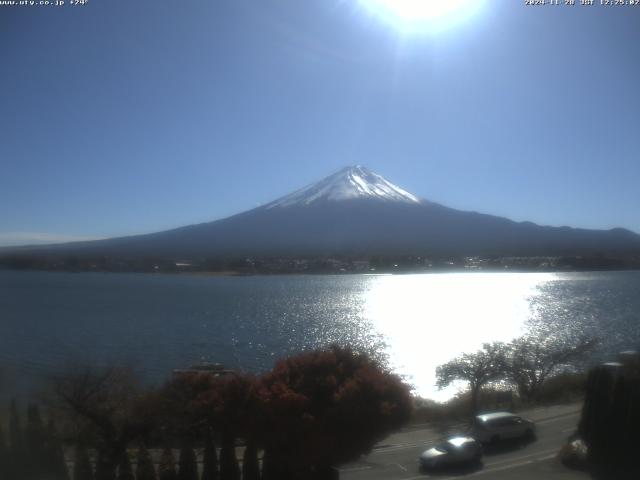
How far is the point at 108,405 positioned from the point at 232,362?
5.85 meters

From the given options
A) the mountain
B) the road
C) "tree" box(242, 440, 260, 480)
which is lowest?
the road

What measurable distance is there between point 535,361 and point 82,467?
7054mm

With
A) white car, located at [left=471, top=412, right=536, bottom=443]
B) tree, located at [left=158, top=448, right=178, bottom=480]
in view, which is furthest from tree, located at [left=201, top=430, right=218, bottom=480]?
white car, located at [left=471, top=412, right=536, bottom=443]

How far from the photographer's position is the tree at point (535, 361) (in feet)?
30.9

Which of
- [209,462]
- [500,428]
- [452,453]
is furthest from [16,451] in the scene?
[500,428]

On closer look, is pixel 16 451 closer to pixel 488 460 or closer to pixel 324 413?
pixel 324 413

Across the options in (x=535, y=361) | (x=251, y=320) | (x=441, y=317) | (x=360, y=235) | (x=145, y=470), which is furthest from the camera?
(x=360, y=235)

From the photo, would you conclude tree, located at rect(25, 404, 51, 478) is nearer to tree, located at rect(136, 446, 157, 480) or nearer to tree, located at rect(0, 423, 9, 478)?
tree, located at rect(0, 423, 9, 478)

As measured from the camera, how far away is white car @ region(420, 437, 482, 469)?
6.18 metres

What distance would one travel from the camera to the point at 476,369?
374 inches

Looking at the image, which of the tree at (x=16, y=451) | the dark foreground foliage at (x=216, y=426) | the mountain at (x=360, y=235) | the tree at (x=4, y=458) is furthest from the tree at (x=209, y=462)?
the mountain at (x=360, y=235)

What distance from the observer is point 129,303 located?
71.4 feet

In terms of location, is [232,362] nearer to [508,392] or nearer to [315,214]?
[508,392]

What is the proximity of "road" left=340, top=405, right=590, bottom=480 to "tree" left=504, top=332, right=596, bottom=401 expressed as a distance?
1809mm
